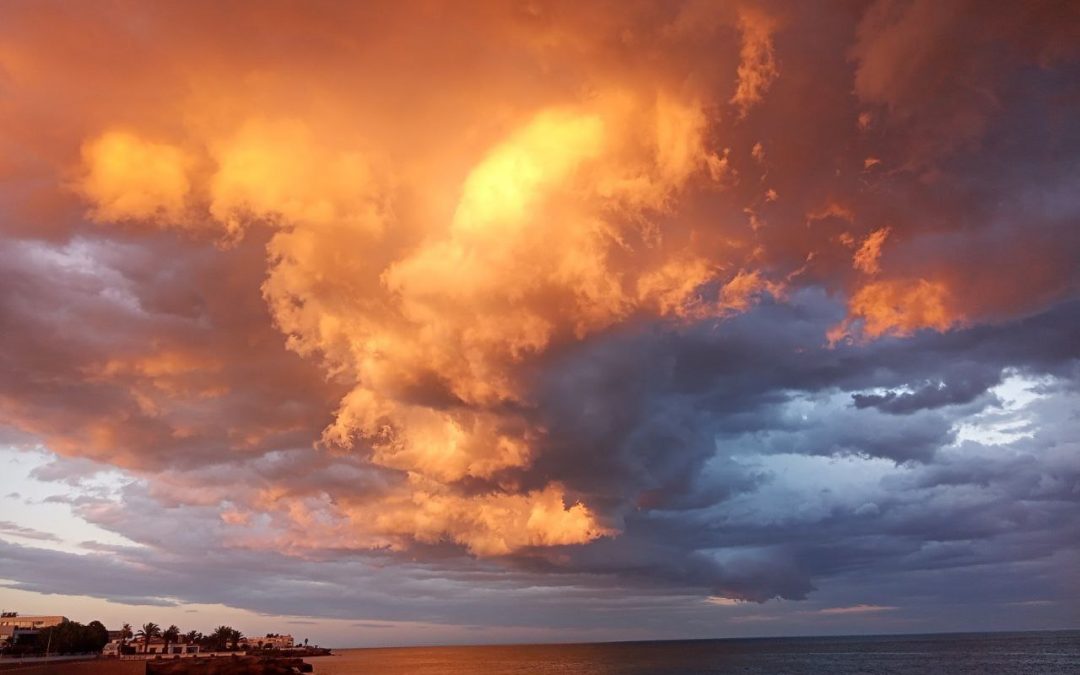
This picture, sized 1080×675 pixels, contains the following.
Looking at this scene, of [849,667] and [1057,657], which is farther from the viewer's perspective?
[1057,657]

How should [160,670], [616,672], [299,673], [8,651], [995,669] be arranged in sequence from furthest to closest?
[8,651], [616,672], [995,669], [299,673], [160,670]

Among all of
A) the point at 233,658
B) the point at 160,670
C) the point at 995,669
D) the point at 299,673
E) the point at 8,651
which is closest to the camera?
the point at 160,670

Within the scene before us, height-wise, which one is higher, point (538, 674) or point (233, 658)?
point (233, 658)

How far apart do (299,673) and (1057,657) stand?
193498mm

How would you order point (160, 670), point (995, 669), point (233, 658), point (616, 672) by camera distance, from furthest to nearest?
1. point (616, 672)
2. point (995, 669)
3. point (233, 658)
4. point (160, 670)

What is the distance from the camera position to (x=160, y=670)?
11269cm

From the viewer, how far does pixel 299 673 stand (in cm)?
13062

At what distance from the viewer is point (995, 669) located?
158m

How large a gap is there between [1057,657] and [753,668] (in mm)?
86580

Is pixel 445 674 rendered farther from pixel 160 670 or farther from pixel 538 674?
pixel 160 670

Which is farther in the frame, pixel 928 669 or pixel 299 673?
pixel 928 669

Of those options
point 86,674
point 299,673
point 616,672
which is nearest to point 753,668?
point 616,672

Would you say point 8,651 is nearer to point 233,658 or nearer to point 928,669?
point 233,658

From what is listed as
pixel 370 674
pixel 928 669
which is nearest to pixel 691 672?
pixel 928 669
